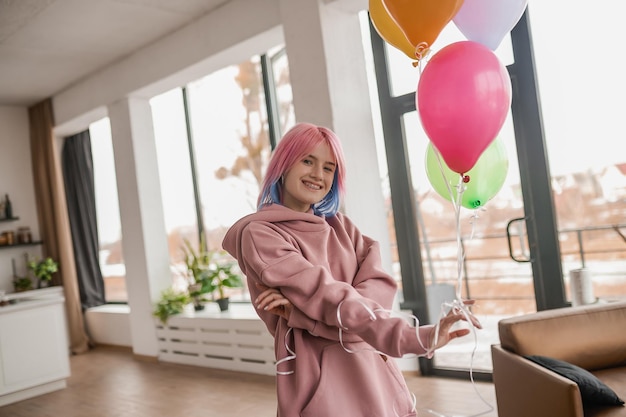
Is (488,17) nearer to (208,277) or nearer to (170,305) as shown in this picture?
(208,277)

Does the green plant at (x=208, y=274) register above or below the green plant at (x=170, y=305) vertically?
above

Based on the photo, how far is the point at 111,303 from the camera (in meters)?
6.90

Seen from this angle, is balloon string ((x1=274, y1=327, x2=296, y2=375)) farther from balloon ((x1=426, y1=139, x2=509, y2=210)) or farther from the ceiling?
the ceiling

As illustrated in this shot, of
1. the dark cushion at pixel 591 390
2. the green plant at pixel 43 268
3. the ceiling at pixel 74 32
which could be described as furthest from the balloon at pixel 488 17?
the green plant at pixel 43 268

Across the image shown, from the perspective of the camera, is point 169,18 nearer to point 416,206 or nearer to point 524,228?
point 416,206

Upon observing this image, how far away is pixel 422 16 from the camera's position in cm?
167

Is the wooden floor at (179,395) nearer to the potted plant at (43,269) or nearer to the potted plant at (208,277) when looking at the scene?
the potted plant at (208,277)

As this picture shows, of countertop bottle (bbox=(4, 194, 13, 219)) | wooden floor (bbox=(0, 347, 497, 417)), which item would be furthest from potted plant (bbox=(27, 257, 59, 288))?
wooden floor (bbox=(0, 347, 497, 417))

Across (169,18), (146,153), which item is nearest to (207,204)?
(146,153)

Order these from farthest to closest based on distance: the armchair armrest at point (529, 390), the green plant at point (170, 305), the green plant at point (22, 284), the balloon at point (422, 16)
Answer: the green plant at point (22, 284)
the green plant at point (170, 305)
the armchair armrest at point (529, 390)
the balloon at point (422, 16)

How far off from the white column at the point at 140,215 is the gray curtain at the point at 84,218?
4.25ft

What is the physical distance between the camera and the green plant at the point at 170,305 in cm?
530

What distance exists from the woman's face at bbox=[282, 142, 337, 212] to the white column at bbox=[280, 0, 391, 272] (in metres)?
2.22

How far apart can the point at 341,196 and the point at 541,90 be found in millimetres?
2359
